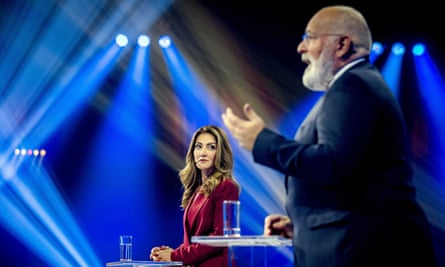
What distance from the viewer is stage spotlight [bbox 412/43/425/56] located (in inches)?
268

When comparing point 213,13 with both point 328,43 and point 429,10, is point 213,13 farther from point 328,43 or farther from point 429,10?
point 328,43

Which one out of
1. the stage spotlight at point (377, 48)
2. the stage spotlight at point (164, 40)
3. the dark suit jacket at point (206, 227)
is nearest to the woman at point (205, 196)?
the dark suit jacket at point (206, 227)

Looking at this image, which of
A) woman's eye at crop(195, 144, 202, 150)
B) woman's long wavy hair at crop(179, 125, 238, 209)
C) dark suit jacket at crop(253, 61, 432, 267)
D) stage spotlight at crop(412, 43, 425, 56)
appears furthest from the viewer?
stage spotlight at crop(412, 43, 425, 56)

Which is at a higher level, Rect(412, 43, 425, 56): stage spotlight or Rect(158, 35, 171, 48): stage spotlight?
Rect(158, 35, 171, 48): stage spotlight

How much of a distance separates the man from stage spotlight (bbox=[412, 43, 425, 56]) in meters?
5.05

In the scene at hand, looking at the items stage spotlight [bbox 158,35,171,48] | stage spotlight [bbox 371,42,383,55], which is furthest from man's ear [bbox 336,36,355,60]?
stage spotlight [bbox 158,35,171,48]

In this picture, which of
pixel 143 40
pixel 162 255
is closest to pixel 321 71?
pixel 162 255

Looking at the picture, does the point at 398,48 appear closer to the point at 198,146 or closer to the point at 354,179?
the point at 198,146

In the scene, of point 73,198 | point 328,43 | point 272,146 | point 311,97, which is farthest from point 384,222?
point 73,198

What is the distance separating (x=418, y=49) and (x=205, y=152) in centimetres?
369

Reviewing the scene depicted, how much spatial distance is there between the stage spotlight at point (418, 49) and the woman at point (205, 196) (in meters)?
3.54

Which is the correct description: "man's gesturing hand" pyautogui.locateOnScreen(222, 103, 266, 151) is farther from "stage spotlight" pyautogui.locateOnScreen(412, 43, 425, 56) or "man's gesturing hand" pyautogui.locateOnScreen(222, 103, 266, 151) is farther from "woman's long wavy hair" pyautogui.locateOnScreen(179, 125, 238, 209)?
"stage spotlight" pyautogui.locateOnScreen(412, 43, 425, 56)

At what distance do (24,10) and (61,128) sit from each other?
1290 millimetres

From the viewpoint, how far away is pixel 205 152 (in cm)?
398
